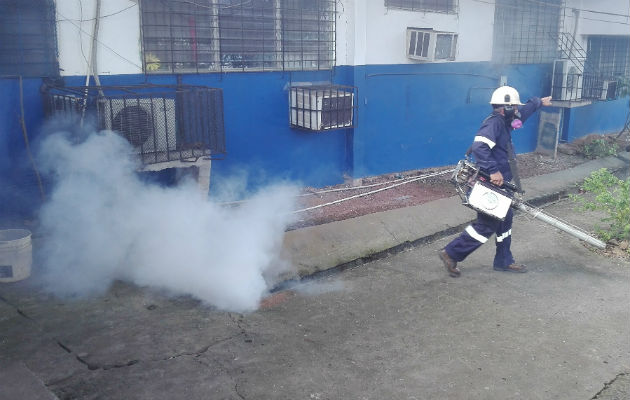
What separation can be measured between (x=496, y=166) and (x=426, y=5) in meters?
4.92

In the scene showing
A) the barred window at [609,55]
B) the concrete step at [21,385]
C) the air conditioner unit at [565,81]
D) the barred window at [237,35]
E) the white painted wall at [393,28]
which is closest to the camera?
the concrete step at [21,385]

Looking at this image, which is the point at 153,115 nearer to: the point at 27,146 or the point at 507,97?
the point at 27,146

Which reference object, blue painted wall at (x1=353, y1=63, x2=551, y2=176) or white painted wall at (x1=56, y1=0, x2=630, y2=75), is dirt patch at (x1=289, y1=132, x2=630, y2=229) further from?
white painted wall at (x1=56, y1=0, x2=630, y2=75)

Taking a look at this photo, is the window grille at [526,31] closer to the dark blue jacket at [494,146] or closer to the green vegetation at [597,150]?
the green vegetation at [597,150]

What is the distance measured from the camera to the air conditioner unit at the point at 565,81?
40.9ft

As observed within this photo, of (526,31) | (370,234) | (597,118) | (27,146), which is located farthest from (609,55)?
(27,146)

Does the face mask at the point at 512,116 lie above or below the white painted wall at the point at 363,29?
below

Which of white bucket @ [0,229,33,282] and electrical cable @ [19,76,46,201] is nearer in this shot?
white bucket @ [0,229,33,282]

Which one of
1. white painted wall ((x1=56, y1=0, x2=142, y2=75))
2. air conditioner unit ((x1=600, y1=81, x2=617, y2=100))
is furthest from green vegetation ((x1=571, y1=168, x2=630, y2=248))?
air conditioner unit ((x1=600, y1=81, x2=617, y2=100))

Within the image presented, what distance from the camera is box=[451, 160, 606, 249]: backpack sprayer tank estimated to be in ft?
19.5

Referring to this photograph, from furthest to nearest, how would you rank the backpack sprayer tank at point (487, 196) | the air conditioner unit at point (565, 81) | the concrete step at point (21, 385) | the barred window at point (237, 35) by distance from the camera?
the air conditioner unit at point (565, 81), the barred window at point (237, 35), the backpack sprayer tank at point (487, 196), the concrete step at point (21, 385)

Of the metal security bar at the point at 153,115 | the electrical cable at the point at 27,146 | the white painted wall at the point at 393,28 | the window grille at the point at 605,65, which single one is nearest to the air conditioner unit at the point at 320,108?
the white painted wall at the point at 393,28

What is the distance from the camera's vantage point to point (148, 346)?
452 centimetres

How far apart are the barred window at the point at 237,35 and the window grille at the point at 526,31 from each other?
448 centimetres
